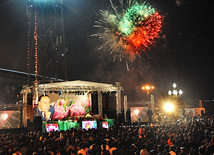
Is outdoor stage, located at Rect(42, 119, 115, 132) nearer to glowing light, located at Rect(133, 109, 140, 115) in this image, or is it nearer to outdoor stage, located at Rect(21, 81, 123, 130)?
outdoor stage, located at Rect(21, 81, 123, 130)

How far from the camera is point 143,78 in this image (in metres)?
43.2

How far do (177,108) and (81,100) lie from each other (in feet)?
37.0

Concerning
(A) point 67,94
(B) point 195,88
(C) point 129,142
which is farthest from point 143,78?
(C) point 129,142

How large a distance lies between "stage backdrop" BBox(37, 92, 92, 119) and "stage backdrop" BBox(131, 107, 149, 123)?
5.95m

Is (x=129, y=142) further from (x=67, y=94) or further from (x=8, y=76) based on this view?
(x=8, y=76)

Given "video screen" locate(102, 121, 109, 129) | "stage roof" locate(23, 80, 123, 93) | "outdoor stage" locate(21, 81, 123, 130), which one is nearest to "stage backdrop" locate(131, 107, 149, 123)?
"outdoor stage" locate(21, 81, 123, 130)

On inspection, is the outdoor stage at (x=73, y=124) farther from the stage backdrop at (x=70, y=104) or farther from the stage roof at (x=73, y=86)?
the stage backdrop at (x=70, y=104)

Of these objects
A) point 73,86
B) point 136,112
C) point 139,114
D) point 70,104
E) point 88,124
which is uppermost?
point 73,86

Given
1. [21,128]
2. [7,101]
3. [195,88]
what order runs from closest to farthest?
[21,128]
[7,101]
[195,88]

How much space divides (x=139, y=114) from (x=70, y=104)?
8.14 metres

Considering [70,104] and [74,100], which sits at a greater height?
[74,100]

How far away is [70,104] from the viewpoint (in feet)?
91.6

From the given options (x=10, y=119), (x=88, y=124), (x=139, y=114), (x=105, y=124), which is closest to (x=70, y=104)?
(x=88, y=124)

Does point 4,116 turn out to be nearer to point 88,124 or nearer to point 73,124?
point 73,124
